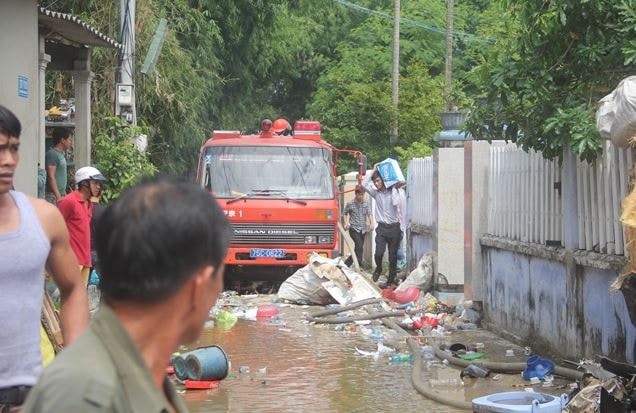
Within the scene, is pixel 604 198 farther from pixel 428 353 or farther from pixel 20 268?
pixel 20 268

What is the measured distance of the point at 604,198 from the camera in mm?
8656

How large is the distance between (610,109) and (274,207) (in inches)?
375

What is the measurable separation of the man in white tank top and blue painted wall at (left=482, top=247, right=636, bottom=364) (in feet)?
17.2

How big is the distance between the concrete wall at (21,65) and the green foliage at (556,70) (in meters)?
4.53

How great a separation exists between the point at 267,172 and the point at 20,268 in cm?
1350

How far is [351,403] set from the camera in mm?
8461

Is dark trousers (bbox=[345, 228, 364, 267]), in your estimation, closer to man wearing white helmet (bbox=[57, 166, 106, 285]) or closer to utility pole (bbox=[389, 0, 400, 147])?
man wearing white helmet (bbox=[57, 166, 106, 285])

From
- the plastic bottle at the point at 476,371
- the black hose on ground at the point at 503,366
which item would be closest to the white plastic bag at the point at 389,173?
the black hose on ground at the point at 503,366

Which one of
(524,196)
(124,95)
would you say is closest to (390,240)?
(124,95)

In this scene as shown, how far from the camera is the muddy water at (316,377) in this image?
27.4 ft

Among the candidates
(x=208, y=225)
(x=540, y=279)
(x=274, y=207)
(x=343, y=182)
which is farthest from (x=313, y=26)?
(x=208, y=225)

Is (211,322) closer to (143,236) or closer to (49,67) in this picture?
(49,67)

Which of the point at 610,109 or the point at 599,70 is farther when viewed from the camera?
the point at 599,70

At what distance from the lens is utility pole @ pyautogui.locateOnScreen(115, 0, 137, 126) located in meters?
16.5
